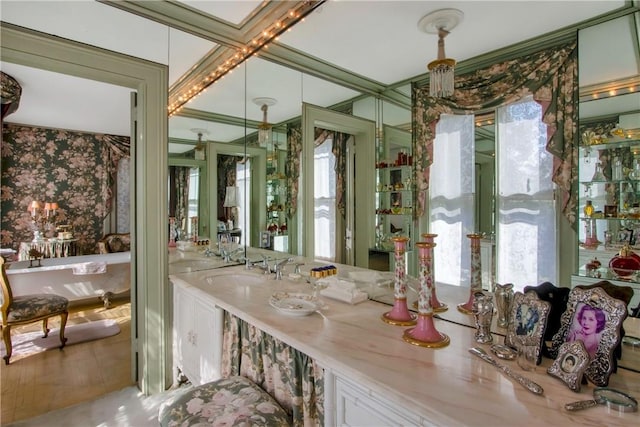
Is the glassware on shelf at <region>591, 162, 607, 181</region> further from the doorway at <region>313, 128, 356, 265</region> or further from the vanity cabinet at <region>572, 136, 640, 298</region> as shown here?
the doorway at <region>313, 128, 356, 265</region>

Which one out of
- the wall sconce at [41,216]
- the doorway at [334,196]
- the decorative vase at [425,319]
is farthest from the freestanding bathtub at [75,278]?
the decorative vase at [425,319]

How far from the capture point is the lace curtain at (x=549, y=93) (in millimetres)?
1010

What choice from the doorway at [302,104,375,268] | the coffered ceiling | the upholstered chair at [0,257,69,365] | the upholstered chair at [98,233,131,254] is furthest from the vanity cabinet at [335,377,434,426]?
the upholstered chair at [98,233,131,254]

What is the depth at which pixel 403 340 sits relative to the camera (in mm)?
1156

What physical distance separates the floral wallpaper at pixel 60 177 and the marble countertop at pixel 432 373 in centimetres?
589

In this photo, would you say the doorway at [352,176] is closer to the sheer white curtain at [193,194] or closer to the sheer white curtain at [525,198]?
the sheer white curtain at [525,198]

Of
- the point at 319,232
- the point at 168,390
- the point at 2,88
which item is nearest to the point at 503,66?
the point at 319,232

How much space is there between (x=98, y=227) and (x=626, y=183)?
7290 mm

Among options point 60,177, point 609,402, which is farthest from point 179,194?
point 60,177

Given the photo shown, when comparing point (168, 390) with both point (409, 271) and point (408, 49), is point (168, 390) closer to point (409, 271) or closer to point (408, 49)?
point (409, 271)

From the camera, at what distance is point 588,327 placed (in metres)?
0.90

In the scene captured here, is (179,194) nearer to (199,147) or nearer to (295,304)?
(199,147)

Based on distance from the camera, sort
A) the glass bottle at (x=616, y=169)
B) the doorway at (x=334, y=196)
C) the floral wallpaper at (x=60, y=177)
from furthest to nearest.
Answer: the floral wallpaper at (x=60, y=177) < the doorway at (x=334, y=196) < the glass bottle at (x=616, y=169)

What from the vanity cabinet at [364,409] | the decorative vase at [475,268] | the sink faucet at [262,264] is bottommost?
the vanity cabinet at [364,409]
